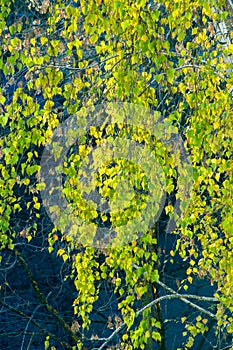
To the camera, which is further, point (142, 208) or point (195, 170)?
point (142, 208)

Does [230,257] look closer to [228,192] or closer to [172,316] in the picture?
[228,192]

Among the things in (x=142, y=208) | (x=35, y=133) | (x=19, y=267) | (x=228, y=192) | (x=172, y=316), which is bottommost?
(x=172, y=316)

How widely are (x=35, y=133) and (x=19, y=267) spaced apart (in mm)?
3870

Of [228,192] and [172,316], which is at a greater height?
[228,192]

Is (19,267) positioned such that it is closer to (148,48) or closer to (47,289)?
(47,289)

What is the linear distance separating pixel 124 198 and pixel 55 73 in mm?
980

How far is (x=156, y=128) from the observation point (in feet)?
13.2

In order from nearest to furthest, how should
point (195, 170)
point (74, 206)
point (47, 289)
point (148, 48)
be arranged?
1. point (148, 48)
2. point (195, 170)
3. point (74, 206)
4. point (47, 289)

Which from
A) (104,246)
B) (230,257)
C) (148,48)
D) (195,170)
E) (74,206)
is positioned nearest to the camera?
(148,48)

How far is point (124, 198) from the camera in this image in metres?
4.37

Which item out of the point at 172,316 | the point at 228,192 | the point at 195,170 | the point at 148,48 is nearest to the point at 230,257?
the point at 228,192

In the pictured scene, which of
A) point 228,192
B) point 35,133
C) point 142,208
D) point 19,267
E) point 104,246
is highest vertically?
point 35,133

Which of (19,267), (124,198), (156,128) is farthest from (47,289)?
(156,128)

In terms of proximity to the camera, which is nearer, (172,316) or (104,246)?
(104,246)
